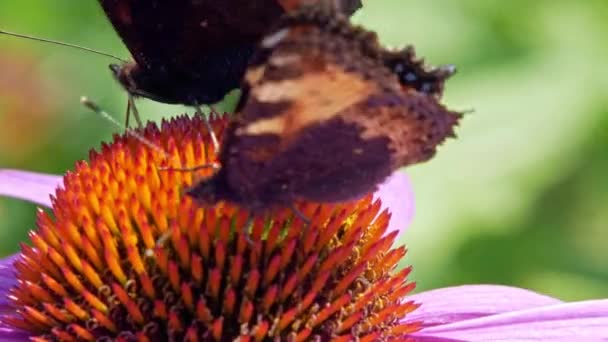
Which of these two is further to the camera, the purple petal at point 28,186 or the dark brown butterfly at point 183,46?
the purple petal at point 28,186

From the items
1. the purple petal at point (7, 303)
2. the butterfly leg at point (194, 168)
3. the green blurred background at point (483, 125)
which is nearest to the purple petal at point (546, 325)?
the butterfly leg at point (194, 168)

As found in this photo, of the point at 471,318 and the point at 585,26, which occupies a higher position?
the point at 585,26

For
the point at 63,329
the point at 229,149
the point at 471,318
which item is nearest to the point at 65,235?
the point at 63,329

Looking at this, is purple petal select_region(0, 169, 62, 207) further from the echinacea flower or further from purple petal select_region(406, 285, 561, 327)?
purple petal select_region(406, 285, 561, 327)

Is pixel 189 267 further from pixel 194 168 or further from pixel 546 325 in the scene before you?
pixel 546 325

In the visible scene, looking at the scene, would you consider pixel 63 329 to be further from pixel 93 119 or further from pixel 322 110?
pixel 93 119

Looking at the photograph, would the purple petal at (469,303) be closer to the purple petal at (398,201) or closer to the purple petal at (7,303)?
the purple petal at (398,201)
